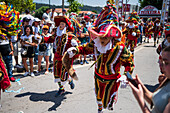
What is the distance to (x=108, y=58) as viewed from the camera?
274 cm

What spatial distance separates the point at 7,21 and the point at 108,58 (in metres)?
2.63

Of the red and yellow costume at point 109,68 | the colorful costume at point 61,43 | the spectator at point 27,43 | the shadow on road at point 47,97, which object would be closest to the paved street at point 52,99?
the shadow on road at point 47,97

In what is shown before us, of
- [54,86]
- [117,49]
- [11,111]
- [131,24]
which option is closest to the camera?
[117,49]

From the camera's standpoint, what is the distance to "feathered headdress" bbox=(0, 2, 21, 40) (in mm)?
3693

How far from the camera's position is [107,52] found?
9.04 feet

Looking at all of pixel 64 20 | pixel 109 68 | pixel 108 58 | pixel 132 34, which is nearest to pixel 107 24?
pixel 108 58

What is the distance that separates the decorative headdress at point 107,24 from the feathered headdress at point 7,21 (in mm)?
2215

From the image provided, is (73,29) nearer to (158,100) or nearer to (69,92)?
(69,92)

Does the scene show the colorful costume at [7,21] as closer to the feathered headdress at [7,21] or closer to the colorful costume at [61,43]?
the feathered headdress at [7,21]

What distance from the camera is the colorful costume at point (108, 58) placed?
2.69 m

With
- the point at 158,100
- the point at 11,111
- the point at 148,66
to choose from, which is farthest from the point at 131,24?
the point at 158,100

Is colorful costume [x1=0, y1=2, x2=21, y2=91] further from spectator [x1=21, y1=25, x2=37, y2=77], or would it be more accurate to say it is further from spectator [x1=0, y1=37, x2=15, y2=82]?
spectator [x1=21, y1=25, x2=37, y2=77]

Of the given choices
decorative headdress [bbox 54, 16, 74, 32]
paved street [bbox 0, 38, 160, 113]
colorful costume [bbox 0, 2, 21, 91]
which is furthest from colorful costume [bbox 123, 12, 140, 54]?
colorful costume [bbox 0, 2, 21, 91]

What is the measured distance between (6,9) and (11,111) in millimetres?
2340
